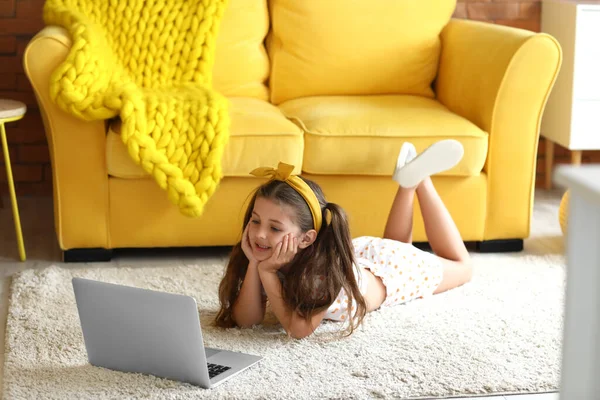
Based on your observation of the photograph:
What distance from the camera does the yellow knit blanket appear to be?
2.37 metres

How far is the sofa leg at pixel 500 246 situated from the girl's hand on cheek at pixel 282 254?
94 centimetres

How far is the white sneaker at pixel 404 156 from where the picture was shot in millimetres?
2410

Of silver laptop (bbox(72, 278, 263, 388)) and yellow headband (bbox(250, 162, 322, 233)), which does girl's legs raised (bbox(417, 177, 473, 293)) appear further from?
silver laptop (bbox(72, 278, 263, 388))

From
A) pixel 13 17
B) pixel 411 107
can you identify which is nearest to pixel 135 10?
pixel 13 17

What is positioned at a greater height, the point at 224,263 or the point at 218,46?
the point at 218,46

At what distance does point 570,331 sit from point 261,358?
106 cm

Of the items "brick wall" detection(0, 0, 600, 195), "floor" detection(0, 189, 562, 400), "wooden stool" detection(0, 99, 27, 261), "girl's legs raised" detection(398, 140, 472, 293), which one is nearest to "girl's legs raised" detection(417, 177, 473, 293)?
"girl's legs raised" detection(398, 140, 472, 293)

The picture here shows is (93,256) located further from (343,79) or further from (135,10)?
(343,79)

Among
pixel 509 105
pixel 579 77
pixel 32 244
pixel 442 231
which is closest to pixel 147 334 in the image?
pixel 442 231

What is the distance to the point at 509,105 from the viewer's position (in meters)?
2.56

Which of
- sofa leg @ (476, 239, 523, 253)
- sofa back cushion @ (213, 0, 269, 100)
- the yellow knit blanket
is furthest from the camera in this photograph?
sofa back cushion @ (213, 0, 269, 100)

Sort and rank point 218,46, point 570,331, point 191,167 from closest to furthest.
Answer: point 570,331 → point 191,167 → point 218,46

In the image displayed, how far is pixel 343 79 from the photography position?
2.98 meters

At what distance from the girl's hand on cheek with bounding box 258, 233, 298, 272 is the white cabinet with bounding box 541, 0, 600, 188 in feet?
5.12
